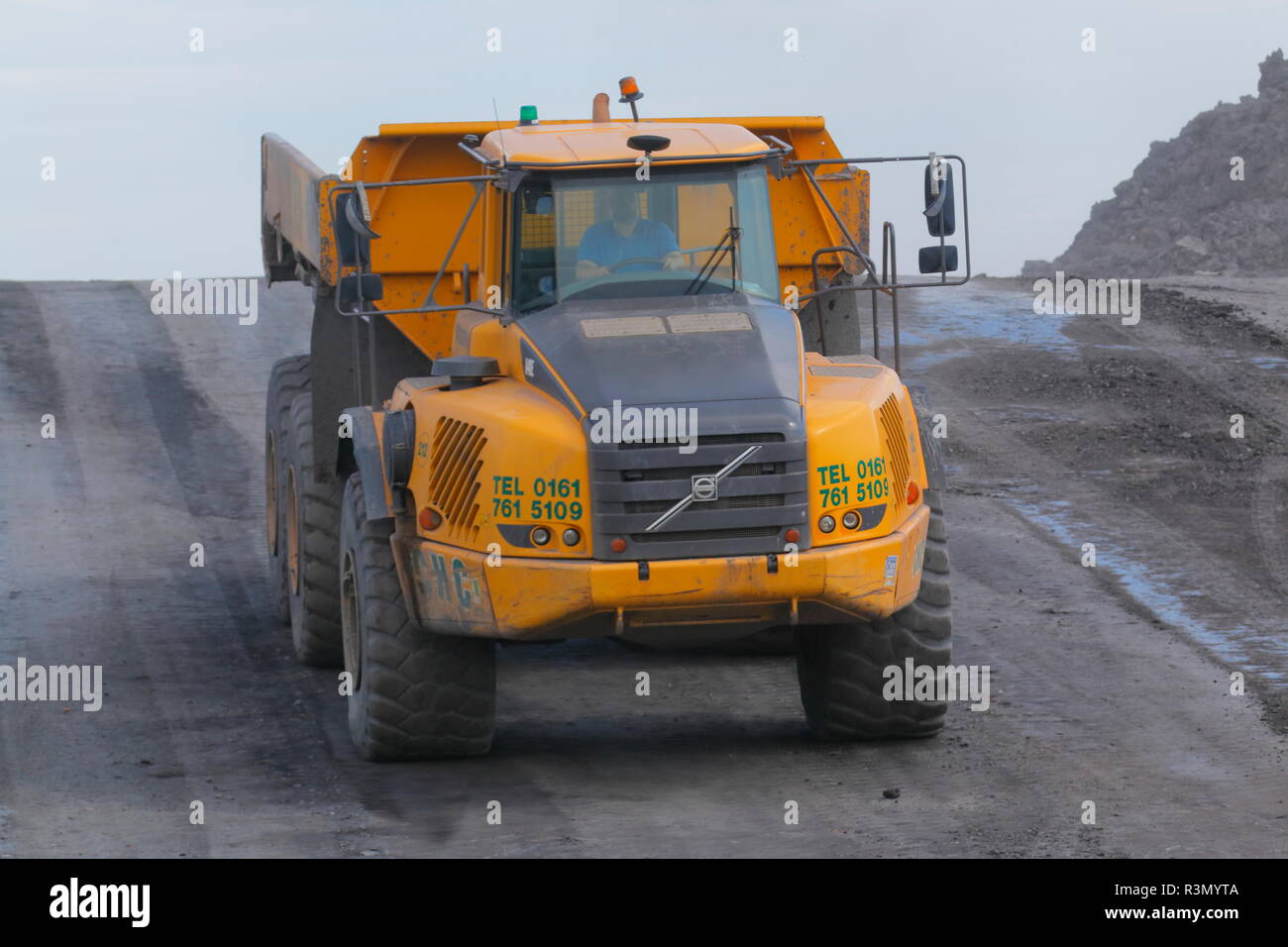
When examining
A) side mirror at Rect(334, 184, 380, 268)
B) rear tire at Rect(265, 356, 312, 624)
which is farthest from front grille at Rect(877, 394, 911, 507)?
rear tire at Rect(265, 356, 312, 624)

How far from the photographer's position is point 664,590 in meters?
8.38

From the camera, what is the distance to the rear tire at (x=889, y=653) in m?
9.38

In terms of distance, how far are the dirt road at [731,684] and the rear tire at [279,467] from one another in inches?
11.2

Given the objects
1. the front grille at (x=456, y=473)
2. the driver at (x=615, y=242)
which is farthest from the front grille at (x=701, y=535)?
the driver at (x=615, y=242)

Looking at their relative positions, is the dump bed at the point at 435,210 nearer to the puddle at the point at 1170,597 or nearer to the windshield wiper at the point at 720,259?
the windshield wiper at the point at 720,259

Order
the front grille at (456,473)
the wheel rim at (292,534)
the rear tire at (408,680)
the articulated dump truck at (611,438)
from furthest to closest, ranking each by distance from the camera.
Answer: the wheel rim at (292,534)
the rear tire at (408,680)
the front grille at (456,473)
the articulated dump truck at (611,438)

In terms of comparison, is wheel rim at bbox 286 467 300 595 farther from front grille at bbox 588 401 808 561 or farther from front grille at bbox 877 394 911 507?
front grille at bbox 877 394 911 507

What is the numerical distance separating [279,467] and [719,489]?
5.18 metres

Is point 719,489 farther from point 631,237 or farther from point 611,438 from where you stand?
point 631,237

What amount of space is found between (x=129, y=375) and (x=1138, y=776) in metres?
14.5

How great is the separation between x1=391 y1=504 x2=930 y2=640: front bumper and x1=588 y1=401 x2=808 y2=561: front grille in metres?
0.08

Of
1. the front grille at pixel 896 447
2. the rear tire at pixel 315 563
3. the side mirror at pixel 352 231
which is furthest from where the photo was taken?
the rear tire at pixel 315 563

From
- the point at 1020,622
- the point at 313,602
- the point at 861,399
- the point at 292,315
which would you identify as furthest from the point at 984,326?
the point at 861,399

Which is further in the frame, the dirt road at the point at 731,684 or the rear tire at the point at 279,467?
the rear tire at the point at 279,467
